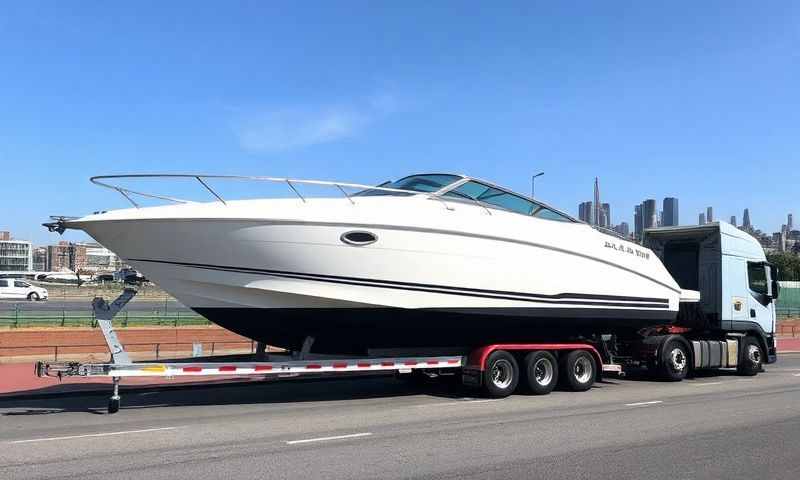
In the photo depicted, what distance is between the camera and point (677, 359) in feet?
46.1

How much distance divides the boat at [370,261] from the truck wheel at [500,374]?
377mm

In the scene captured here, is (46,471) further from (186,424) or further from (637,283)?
(637,283)

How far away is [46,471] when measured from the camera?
236 inches

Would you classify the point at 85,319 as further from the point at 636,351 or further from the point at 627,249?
the point at 627,249

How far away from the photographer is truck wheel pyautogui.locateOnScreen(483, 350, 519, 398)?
1088cm

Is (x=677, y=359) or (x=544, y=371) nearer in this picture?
(x=544, y=371)

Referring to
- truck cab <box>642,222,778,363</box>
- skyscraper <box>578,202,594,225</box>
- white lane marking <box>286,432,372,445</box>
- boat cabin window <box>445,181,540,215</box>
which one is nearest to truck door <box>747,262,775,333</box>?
truck cab <box>642,222,778,363</box>

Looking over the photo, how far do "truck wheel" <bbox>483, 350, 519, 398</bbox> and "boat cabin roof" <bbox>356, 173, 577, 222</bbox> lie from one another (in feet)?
7.83

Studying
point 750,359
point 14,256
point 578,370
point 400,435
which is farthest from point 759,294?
point 14,256

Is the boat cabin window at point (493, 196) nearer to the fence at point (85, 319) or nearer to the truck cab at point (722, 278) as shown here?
the truck cab at point (722, 278)

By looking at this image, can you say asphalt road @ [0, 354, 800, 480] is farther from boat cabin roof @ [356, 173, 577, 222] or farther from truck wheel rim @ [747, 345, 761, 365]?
truck wheel rim @ [747, 345, 761, 365]

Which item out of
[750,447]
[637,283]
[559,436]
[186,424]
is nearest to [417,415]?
[559,436]

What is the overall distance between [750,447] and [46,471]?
700 cm

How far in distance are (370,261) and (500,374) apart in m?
3.21
